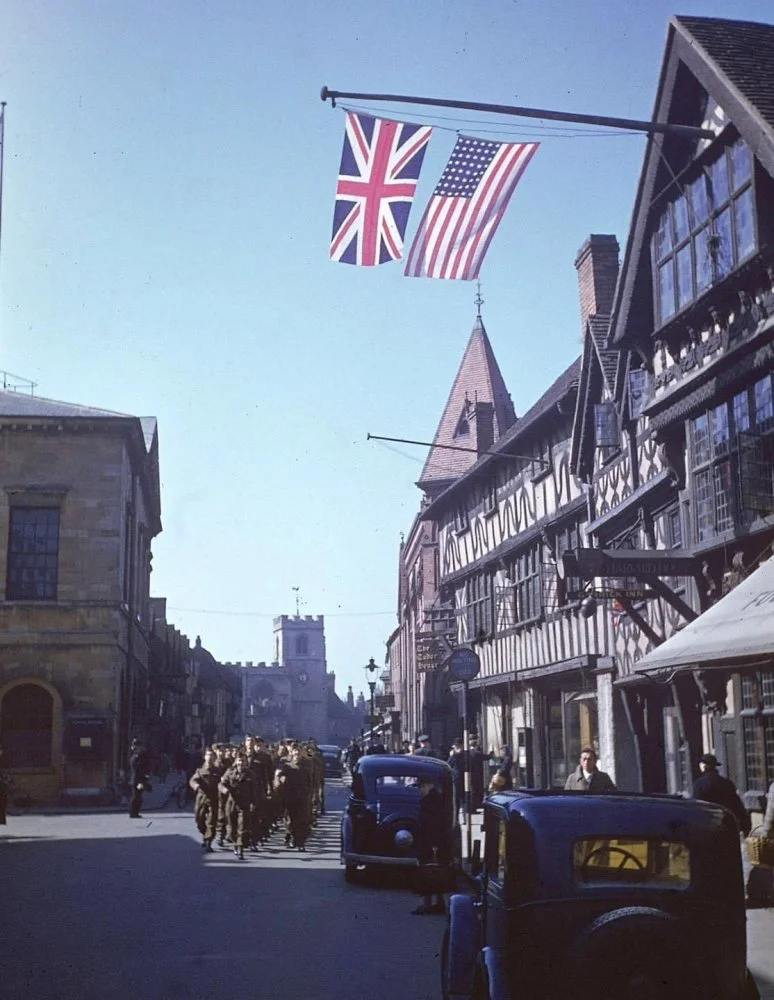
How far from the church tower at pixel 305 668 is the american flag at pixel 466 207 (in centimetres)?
12654

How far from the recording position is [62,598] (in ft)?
119

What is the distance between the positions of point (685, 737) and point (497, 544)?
14.3 m

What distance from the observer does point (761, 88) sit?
52.2 ft

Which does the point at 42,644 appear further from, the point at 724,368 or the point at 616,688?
the point at 724,368

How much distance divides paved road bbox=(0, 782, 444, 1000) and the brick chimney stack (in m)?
12.1

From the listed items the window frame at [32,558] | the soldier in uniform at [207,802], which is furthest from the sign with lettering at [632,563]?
the window frame at [32,558]

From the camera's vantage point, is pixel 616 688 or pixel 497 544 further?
pixel 497 544

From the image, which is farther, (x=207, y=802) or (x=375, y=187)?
(x=207, y=802)

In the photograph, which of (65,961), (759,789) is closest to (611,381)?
(759,789)

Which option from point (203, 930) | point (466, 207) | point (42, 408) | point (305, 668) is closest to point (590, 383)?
point (466, 207)

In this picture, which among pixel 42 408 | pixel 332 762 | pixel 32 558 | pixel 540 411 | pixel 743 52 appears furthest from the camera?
pixel 332 762

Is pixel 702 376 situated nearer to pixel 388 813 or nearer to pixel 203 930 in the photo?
pixel 388 813

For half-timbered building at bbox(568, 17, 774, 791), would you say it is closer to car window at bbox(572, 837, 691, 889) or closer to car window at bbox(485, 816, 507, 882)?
car window at bbox(485, 816, 507, 882)

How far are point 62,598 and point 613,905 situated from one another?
32.0 m
